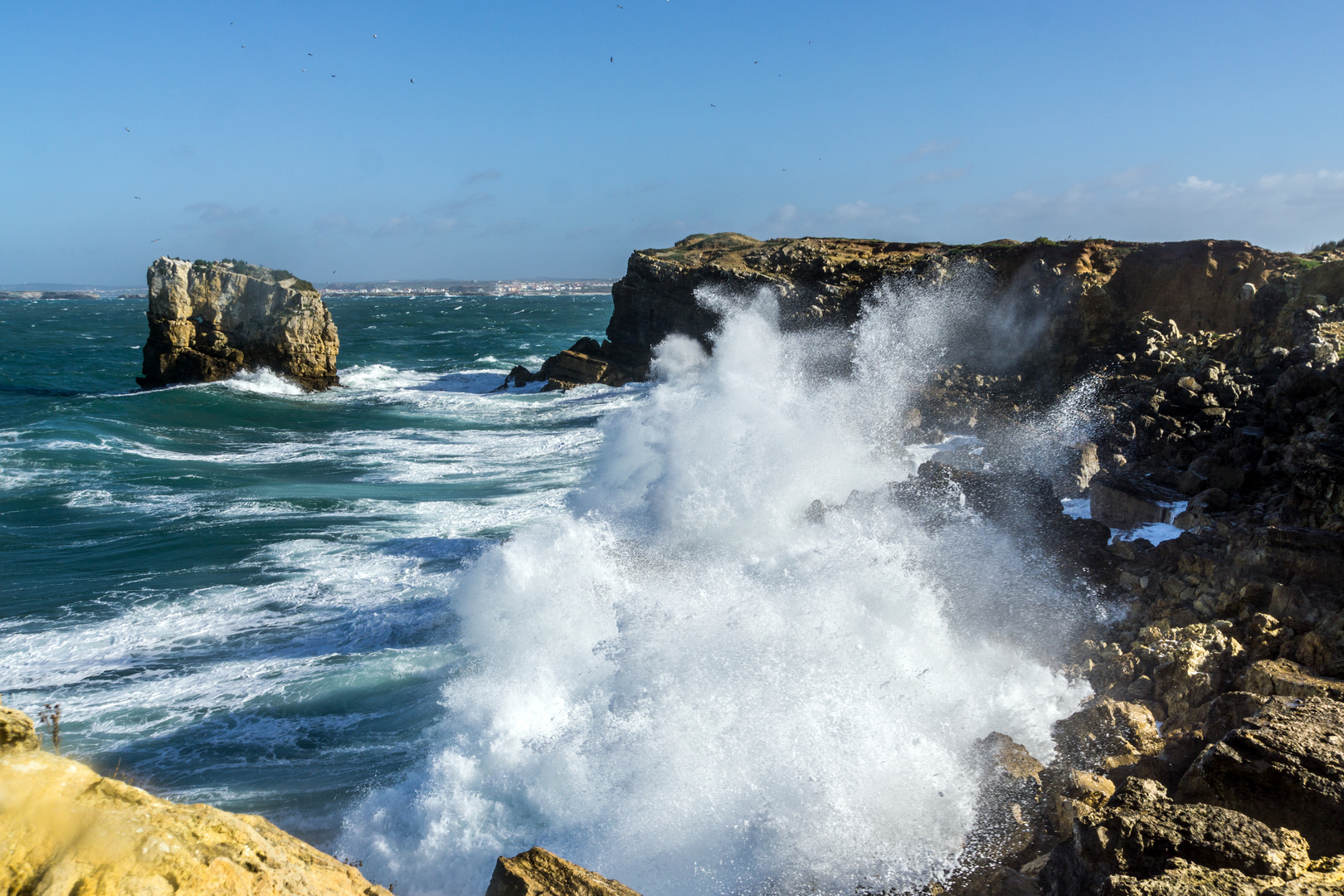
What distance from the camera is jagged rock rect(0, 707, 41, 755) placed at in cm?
266

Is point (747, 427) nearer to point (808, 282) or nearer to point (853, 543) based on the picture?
point (853, 543)

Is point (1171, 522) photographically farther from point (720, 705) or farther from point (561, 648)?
point (561, 648)

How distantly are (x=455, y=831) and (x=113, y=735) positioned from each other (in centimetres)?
360

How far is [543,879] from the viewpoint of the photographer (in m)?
3.66

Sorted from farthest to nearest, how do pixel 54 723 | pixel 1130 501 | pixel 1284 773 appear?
pixel 1130 501
pixel 1284 773
pixel 54 723

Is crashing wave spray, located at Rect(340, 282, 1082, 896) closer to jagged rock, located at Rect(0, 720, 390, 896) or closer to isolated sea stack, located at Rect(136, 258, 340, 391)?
jagged rock, located at Rect(0, 720, 390, 896)

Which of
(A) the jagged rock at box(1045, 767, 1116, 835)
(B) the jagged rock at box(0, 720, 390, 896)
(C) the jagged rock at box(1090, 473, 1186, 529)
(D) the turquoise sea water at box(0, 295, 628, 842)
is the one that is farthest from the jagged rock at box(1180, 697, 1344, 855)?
(C) the jagged rock at box(1090, 473, 1186, 529)

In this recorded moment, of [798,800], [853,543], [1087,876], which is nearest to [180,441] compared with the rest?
[853,543]

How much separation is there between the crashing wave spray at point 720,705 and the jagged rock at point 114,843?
109 inches

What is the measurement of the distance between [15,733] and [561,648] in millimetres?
5418

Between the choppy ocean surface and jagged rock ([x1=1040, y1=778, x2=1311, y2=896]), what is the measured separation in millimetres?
1073

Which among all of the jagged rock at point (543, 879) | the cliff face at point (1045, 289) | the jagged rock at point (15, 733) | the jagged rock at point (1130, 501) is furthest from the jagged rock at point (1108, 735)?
the cliff face at point (1045, 289)

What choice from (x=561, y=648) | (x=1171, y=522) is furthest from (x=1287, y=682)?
(x=561, y=648)

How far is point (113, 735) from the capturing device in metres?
6.72
